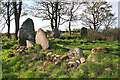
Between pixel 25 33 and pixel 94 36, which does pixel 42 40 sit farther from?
pixel 94 36

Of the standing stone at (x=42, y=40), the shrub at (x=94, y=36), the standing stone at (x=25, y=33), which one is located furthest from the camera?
the shrub at (x=94, y=36)

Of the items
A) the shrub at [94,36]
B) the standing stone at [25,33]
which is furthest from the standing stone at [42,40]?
the shrub at [94,36]

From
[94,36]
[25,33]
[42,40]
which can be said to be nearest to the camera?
[42,40]

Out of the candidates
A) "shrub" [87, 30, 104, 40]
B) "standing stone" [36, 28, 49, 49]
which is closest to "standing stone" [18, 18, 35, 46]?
"standing stone" [36, 28, 49, 49]

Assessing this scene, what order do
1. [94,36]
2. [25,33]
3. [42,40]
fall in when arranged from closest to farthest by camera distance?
[42,40], [25,33], [94,36]

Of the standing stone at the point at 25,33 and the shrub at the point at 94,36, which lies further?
the shrub at the point at 94,36

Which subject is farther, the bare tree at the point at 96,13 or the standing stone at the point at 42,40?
the bare tree at the point at 96,13

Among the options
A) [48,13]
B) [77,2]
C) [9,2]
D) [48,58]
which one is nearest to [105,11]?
[77,2]

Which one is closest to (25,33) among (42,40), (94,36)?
(42,40)

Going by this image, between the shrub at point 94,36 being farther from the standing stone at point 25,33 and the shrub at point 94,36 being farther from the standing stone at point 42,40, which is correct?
the standing stone at point 25,33

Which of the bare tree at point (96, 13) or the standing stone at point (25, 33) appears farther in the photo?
the bare tree at point (96, 13)

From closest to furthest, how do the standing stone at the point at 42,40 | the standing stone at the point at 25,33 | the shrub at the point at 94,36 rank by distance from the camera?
the standing stone at the point at 42,40
the standing stone at the point at 25,33
the shrub at the point at 94,36

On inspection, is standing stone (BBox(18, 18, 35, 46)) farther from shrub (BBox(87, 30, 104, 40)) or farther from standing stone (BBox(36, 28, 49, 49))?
shrub (BBox(87, 30, 104, 40))

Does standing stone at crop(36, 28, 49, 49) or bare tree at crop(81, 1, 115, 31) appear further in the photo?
bare tree at crop(81, 1, 115, 31)
